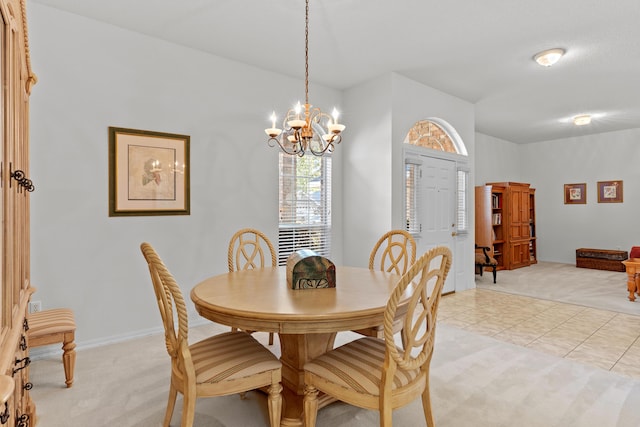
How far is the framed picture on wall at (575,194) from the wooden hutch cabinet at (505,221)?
3.32 ft

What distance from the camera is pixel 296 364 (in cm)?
205

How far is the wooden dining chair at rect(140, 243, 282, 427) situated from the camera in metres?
1.52

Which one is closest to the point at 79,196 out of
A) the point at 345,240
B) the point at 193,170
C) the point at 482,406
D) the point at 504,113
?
the point at 193,170

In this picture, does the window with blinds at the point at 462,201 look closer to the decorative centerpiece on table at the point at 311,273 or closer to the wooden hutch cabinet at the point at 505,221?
the wooden hutch cabinet at the point at 505,221

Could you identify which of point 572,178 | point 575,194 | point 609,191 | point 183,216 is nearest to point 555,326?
point 183,216

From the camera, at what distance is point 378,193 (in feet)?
14.1

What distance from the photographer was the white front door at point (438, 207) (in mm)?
4627

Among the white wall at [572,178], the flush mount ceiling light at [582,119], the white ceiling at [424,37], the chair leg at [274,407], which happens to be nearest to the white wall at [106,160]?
the white ceiling at [424,37]

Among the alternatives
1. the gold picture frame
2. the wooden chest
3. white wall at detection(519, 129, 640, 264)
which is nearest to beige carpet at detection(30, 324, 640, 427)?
the gold picture frame

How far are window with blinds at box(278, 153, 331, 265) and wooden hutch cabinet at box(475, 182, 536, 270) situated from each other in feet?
11.7

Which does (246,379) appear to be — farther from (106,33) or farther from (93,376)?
(106,33)

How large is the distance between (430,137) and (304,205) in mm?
2014

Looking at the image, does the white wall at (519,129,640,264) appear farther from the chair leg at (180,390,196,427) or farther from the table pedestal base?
the chair leg at (180,390,196,427)

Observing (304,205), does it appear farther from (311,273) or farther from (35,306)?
(35,306)
